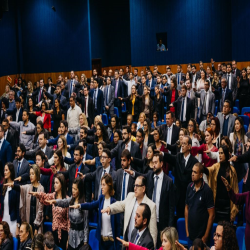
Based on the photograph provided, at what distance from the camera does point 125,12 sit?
18203mm

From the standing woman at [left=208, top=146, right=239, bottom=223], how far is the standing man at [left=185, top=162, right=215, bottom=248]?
357 mm

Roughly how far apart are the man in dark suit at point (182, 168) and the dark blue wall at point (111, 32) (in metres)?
13.2

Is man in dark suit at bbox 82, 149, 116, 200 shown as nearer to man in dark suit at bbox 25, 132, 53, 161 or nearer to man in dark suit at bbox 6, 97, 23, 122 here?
man in dark suit at bbox 25, 132, 53, 161

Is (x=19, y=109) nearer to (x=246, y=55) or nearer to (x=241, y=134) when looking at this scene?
(x=241, y=134)

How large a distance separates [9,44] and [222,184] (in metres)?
12.4

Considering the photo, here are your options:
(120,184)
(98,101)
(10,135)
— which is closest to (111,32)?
(98,101)

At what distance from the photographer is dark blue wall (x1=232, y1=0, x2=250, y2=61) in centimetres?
1318

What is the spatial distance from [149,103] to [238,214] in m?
4.55

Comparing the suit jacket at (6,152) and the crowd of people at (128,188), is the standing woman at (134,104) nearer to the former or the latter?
the crowd of people at (128,188)

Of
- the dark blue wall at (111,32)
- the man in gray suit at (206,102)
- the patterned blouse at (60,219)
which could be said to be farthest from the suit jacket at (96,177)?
the dark blue wall at (111,32)

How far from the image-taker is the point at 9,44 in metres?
15.3

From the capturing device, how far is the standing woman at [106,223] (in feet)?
14.7

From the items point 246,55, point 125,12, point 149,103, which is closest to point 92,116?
point 149,103

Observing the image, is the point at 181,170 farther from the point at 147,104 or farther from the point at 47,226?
the point at 147,104
